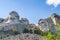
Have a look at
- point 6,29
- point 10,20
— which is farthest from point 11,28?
point 10,20

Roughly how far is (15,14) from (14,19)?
5.21 feet

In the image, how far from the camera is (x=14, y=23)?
194 ft

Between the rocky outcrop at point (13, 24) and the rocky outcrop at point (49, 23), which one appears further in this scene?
the rocky outcrop at point (49, 23)

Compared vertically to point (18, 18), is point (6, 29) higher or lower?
lower

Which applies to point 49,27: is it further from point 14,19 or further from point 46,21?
point 14,19

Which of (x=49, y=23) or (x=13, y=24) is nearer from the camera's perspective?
(x=13, y=24)

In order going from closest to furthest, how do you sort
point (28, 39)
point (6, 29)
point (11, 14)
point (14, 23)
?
1. point (28, 39)
2. point (6, 29)
3. point (14, 23)
4. point (11, 14)

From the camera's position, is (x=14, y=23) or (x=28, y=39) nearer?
(x=28, y=39)

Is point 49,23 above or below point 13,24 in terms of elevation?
above

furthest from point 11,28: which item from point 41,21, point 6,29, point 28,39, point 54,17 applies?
point 28,39

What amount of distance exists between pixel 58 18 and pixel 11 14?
Result: 14.5m

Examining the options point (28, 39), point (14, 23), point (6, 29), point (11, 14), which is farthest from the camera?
point (11, 14)

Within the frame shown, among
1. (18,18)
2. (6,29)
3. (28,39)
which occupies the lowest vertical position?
(28,39)

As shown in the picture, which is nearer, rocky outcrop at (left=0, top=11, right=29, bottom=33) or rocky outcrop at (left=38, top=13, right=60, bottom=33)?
rocky outcrop at (left=0, top=11, right=29, bottom=33)
